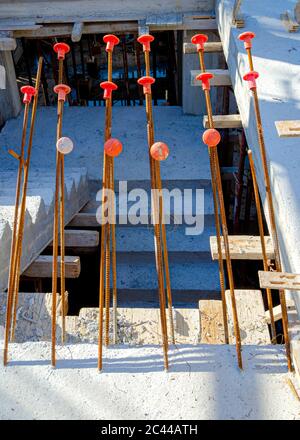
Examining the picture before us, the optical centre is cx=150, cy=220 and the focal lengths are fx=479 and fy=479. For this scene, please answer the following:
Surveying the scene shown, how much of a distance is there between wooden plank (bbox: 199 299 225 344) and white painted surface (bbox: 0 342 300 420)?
0.64 metres

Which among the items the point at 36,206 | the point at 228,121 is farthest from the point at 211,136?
the point at 36,206

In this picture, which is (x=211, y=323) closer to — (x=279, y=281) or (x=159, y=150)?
(x=279, y=281)

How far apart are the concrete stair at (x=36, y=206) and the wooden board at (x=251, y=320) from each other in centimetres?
208

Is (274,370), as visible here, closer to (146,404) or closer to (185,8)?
(146,404)

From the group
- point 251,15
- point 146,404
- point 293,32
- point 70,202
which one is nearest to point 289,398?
point 146,404

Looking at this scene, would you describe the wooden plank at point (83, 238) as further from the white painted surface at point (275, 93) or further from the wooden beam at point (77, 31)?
the wooden beam at point (77, 31)

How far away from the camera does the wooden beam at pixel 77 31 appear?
7350 millimetres

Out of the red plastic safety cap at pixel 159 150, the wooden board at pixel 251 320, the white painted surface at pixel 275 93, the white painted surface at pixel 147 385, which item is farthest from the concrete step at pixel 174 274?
the red plastic safety cap at pixel 159 150

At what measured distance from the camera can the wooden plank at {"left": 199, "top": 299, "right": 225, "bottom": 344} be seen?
3508mm

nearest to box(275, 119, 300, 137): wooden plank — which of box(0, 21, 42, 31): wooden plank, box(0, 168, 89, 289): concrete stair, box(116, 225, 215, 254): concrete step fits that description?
box(0, 168, 89, 289): concrete stair

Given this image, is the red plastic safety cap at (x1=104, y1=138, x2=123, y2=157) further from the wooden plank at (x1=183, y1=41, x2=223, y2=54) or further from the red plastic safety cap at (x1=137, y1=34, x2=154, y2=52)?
the wooden plank at (x1=183, y1=41, x2=223, y2=54)

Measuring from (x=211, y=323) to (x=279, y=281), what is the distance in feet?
3.80

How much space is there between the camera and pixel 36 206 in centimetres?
500

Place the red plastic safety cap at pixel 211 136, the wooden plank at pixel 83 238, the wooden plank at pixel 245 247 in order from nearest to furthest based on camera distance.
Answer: the red plastic safety cap at pixel 211 136, the wooden plank at pixel 245 247, the wooden plank at pixel 83 238
